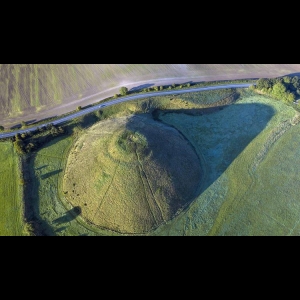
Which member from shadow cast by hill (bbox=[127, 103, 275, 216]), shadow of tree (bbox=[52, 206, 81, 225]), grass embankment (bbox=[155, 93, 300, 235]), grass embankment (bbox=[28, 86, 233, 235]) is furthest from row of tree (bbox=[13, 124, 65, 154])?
grass embankment (bbox=[155, 93, 300, 235])

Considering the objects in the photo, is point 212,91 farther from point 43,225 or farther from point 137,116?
point 43,225

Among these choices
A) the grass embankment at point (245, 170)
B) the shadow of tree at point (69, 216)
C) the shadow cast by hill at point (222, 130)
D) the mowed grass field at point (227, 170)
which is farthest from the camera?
the shadow cast by hill at point (222, 130)

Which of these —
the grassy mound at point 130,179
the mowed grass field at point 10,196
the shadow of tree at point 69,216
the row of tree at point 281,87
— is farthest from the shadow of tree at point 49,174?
the row of tree at point 281,87

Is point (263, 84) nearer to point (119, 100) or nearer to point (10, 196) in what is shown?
point (119, 100)

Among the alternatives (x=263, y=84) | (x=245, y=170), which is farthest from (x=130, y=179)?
(x=263, y=84)

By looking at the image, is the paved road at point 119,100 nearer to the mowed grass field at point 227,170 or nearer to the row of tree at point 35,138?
the row of tree at point 35,138

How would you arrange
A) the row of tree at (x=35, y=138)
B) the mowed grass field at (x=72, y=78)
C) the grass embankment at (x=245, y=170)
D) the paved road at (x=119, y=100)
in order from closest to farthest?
1. the grass embankment at (x=245, y=170)
2. the row of tree at (x=35, y=138)
3. the paved road at (x=119, y=100)
4. the mowed grass field at (x=72, y=78)

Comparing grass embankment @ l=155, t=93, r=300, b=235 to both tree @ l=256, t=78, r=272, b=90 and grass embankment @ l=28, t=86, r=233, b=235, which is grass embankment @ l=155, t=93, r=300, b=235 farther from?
grass embankment @ l=28, t=86, r=233, b=235

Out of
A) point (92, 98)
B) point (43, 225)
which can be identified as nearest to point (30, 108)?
point (92, 98)
